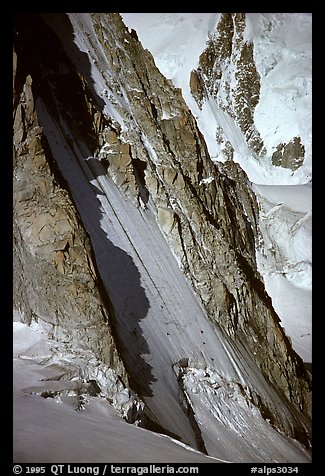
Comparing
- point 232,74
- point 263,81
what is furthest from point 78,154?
point 263,81

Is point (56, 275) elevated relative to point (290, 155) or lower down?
lower down

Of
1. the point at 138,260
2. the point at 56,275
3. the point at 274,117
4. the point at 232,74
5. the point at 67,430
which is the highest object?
the point at 232,74
